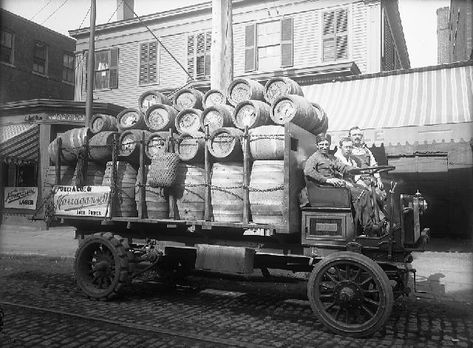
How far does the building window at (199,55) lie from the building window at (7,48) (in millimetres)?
10230

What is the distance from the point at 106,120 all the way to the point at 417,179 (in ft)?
28.3

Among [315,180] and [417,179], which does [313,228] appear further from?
[417,179]

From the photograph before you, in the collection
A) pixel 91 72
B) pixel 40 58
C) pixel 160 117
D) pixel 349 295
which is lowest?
pixel 349 295

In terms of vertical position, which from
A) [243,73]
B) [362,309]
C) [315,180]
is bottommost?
[362,309]

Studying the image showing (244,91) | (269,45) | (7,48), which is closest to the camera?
(244,91)

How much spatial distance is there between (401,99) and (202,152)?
6.53 meters

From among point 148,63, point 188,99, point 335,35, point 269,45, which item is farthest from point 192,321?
point 148,63

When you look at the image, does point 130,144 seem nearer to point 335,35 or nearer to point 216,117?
point 216,117

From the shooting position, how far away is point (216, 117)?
5.75 meters

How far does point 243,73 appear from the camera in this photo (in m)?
16.5

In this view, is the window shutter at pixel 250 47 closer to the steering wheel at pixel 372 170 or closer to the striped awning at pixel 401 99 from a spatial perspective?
the striped awning at pixel 401 99

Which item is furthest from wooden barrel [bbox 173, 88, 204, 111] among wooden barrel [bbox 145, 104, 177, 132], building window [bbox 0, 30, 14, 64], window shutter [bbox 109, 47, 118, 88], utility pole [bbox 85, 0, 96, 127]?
building window [bbox 0, 30, 14, 64]

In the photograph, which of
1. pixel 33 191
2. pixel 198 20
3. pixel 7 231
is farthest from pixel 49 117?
pixel 198 20

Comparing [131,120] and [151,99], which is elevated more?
[151,99]
